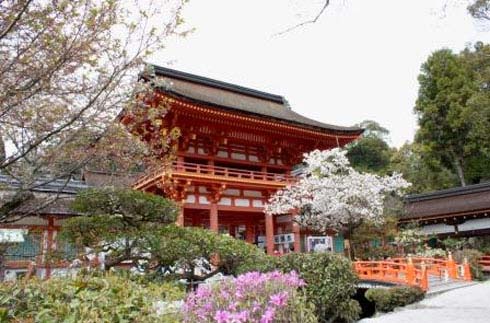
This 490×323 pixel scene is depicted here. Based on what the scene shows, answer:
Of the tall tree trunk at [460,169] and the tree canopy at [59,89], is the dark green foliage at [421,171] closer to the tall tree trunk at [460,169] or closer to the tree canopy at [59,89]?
the tall tree trunk at [460,169]

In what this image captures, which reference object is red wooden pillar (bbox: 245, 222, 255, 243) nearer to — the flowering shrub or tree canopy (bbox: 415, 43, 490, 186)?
tree canopy (bbox: 415, 43, 490, 186)

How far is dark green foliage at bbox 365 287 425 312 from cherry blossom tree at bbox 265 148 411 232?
615cm

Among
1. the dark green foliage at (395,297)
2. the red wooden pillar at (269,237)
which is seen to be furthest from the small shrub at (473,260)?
the red wooden pillar at (269,237)

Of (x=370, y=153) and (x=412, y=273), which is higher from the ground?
(x=370, y=153)

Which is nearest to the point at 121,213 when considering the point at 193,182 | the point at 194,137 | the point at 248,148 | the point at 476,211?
the point at 193,182

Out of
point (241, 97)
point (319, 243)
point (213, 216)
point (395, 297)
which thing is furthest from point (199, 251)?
point (241, 97)

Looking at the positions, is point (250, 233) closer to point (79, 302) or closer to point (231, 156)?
point (231, 156)

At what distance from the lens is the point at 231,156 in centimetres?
1839

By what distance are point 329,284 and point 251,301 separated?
5768 mm

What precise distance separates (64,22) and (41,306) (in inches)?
105

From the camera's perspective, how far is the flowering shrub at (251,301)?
375 cm

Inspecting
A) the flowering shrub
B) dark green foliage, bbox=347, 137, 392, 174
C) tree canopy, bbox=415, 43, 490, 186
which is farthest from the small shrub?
dark green foliage, bbox=347, 137, 392, 174

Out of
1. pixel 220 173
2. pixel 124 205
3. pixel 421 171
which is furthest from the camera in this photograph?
pixel 421 171

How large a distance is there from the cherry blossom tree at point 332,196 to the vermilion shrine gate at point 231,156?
0.73 meters
